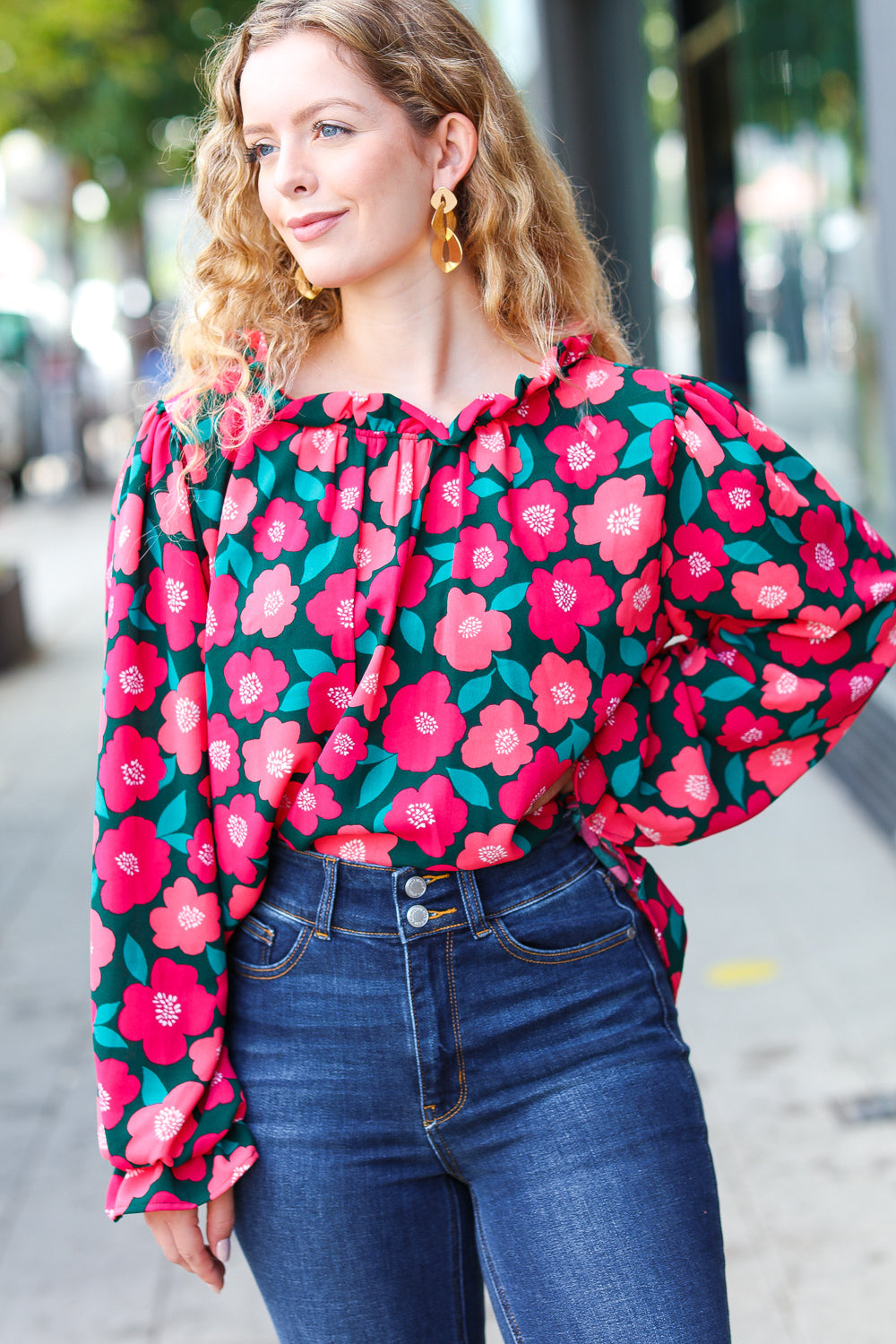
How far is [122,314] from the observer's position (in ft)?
79.9

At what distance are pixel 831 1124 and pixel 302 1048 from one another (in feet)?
7.20

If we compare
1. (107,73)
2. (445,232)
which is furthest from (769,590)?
(107,73)

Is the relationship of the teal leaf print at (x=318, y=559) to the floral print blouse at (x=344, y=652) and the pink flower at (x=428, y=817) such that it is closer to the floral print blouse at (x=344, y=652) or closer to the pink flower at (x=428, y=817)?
the floral print blouse at (x=344, y=652)

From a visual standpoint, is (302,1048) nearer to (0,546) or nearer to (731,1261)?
(731,1261)

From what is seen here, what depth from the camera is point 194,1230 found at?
66.6 inches

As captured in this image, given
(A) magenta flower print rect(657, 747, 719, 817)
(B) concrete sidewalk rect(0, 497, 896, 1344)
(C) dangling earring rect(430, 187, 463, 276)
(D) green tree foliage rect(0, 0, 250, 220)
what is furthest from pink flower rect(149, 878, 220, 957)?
(D) green tree foliage rect(0, 0, 250, 220)

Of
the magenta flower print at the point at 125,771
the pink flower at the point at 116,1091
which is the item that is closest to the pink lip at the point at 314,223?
the magenta flower print at the point at 125,771

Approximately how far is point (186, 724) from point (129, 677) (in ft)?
0.27

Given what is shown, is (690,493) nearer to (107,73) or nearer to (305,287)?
(305,287)

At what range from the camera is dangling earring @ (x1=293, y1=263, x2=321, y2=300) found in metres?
1.86

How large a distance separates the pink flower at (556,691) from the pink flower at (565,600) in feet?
0.07

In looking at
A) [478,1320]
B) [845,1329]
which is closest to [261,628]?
[478,1320]

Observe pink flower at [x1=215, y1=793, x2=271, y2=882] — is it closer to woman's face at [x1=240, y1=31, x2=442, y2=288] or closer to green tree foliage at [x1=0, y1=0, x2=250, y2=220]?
woman's face at [x1=240, y1=31, x2=442, y2=288]

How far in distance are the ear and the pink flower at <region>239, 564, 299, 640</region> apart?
51 centimetres
